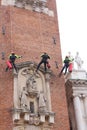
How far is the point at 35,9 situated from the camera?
22.4 metres

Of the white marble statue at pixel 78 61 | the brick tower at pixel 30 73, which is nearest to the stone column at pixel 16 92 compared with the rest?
the brick tower at pixel 30 73

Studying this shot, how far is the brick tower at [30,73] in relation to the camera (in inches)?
723

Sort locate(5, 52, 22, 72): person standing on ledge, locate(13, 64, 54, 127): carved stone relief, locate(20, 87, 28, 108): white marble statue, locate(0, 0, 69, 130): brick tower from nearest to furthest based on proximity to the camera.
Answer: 1. locate(13, 64, 54, 127): carved stone relief
2. locate(0, 0, 69, 130): brick tower
3. locate(20, 87, 28, 108): white marble statue
4. locate(5, 52, 22, 72): person standing on ledge

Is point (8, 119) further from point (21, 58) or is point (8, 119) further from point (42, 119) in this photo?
point (21, 58)

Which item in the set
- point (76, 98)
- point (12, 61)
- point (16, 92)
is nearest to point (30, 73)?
point (12, 61)

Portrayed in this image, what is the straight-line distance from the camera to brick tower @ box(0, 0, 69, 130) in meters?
18.4

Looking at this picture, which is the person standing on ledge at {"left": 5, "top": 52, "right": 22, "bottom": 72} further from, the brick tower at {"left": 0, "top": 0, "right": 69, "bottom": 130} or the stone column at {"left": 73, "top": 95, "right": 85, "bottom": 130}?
the stone column at {"left": 73, "top": 95, "right": 85, "bottom": 130}

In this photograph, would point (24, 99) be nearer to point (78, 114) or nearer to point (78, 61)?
point (78, 114)

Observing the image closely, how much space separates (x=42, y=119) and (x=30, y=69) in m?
3.14

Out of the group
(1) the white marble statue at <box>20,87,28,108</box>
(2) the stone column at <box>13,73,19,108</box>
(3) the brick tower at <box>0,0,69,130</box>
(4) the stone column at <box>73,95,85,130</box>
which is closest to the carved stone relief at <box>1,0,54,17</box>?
(3) the brick tower at <box>0,0,69,130</box>

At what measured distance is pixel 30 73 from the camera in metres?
19.9

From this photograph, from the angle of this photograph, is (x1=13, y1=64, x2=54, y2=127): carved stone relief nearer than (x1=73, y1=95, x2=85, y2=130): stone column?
Yes

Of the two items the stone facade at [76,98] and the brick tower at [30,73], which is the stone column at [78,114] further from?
the brick tower at [30,73]

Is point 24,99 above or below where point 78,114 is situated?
above
